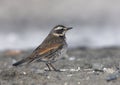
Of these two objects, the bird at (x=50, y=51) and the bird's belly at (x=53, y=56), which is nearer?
the bird at (x=50, y=51)

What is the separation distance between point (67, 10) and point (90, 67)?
11.2m

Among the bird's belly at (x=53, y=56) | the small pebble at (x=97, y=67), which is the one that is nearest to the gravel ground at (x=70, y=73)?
the small pebble at (x=97, y=67)

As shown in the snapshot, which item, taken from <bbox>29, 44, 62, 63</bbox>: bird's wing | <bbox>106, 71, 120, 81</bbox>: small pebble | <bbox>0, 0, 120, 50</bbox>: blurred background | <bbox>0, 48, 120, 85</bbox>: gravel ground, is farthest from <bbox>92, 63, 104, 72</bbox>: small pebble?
<bbox>0, 0, 120, 50</bbox>: blurred background

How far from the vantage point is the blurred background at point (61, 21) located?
2303 centimetres

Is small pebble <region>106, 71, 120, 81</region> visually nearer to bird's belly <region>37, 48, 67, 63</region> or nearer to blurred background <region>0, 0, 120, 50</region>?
bird's belly <region>37, 48, 67, 63</region>

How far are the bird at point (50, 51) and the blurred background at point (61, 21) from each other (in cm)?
646

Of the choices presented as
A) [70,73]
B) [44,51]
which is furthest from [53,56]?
[70,73]

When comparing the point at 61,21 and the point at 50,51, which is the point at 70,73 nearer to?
the point at 50,51

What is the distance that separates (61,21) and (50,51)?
10.4 m

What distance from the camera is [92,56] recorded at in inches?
747

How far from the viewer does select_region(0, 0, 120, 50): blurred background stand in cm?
2303

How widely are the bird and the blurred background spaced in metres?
6.46

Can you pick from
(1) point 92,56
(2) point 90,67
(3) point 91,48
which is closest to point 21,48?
(3) point 91,48

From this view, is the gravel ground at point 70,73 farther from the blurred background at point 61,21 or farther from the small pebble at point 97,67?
the blurred background at point 61,21
